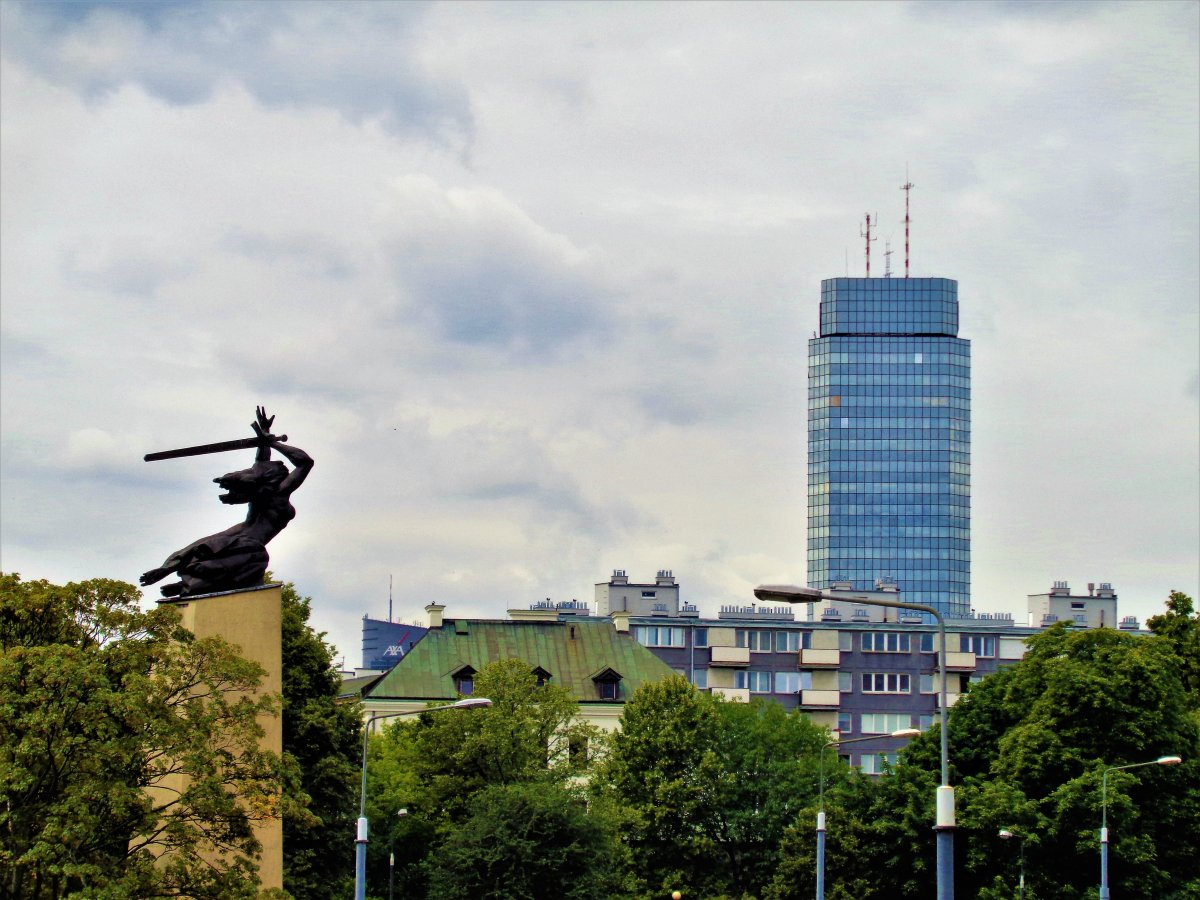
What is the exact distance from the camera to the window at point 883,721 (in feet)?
511

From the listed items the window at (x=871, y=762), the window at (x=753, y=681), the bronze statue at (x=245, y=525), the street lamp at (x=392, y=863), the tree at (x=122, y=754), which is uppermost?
the window at (x=753, y=681)

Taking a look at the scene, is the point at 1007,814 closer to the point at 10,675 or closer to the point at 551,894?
the point at 551,894

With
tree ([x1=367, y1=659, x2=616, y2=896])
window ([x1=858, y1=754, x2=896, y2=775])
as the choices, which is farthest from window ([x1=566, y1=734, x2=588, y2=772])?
window ([x1=858, y1=754, x2=896, y2=775])

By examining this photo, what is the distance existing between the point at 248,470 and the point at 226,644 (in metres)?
5.68

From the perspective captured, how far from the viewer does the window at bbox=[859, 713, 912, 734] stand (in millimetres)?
155750

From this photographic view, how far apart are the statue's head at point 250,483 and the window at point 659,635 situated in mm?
97579

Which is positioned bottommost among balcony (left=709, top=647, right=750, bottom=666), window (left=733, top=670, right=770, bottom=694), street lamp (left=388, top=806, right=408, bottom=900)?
street lamp (left=388, top=806, right=408, bottom=900)

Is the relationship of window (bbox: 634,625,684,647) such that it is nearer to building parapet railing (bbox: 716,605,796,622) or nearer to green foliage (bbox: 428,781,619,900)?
building parapet railing (bbox: 716,605,796,622)

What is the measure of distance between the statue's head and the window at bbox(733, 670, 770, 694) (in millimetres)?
100747

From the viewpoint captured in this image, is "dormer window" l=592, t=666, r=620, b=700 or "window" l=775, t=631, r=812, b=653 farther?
"window" l=775, t=631, r=812, b=653

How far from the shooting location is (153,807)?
51562 mm

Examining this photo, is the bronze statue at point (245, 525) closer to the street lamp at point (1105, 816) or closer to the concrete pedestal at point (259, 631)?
the concrete pedestal at point (259, 631)

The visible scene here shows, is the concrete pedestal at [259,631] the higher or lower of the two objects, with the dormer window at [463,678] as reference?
lower

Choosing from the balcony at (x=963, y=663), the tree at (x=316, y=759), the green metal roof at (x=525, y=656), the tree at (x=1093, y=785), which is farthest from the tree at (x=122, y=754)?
the balcony at (x=963, y=663)
